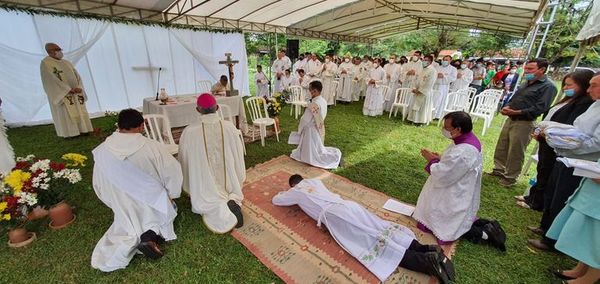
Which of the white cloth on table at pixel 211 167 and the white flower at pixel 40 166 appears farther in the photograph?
the white cloth on table at pixel 211 167

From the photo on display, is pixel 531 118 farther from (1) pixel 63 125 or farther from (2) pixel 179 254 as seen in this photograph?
(1) pixel 63 125

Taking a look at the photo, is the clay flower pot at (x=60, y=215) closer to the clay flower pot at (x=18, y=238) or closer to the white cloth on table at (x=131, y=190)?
the clay flower pot at (x=18, y=238)

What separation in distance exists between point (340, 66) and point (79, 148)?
27.8 ft

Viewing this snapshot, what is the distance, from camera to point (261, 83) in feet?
30.5

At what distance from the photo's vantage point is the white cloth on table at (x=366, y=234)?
2143 millimetres

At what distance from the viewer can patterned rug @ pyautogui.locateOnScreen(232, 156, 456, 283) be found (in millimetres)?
2156

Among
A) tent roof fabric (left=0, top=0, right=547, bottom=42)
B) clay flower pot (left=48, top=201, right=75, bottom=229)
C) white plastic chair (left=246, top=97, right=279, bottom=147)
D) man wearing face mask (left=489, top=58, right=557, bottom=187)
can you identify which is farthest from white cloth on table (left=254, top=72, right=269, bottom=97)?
man wearing face mask (left=489, top=58, right=557, bottom=187)

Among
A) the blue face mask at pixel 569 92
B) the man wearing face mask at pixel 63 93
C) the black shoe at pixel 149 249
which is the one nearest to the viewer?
the black shoe at pixel 149 249

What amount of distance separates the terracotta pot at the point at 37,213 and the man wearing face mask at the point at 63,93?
10.7 ft

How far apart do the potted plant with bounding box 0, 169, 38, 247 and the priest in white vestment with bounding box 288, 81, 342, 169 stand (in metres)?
3.19

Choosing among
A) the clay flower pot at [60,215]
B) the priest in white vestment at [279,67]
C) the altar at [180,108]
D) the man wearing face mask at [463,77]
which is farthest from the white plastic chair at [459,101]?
the clay flower pot at [60,215]

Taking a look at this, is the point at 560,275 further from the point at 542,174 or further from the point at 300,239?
the point at 300,239

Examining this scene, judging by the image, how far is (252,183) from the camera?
366cm

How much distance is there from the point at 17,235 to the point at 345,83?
→ 899 cm
